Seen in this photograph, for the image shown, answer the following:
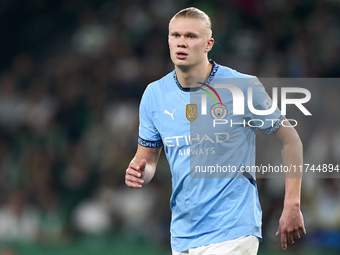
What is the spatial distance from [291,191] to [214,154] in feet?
2.03

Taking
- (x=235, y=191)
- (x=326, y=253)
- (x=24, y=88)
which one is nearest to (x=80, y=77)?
(x=24, y=88)

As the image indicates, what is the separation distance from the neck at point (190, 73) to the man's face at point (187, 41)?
5cm

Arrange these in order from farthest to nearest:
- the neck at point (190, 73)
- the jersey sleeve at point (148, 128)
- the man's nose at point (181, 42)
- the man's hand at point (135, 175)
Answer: the jersey sleeve at point (148, 128)
the neck at point (190, 73)
the man's nose at point (181, 42)
the man's hand at point (135, 175)

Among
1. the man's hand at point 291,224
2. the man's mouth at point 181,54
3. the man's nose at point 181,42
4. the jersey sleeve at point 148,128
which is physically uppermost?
the man's nose at point 181,42

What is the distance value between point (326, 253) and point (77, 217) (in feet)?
13.8

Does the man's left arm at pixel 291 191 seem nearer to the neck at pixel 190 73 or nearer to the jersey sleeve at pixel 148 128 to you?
the neck at pixel 190 73

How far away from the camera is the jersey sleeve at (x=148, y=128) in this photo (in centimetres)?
454

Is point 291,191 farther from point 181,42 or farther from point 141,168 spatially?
point 181,42

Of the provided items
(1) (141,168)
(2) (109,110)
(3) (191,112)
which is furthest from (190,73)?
(2) (109,110)

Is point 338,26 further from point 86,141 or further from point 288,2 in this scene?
point 86,141

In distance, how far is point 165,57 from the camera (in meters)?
11.0

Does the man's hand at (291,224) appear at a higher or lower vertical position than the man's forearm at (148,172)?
lower

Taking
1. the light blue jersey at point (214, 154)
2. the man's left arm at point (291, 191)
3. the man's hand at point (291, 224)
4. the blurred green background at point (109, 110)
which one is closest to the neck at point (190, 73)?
the light blue jersey at point (214, 154)

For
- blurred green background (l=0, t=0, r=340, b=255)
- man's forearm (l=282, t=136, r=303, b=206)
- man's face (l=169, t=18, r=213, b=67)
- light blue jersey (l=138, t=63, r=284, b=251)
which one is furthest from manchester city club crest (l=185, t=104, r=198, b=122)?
blurred green background (l=0, t=0, r=340, b=255)
